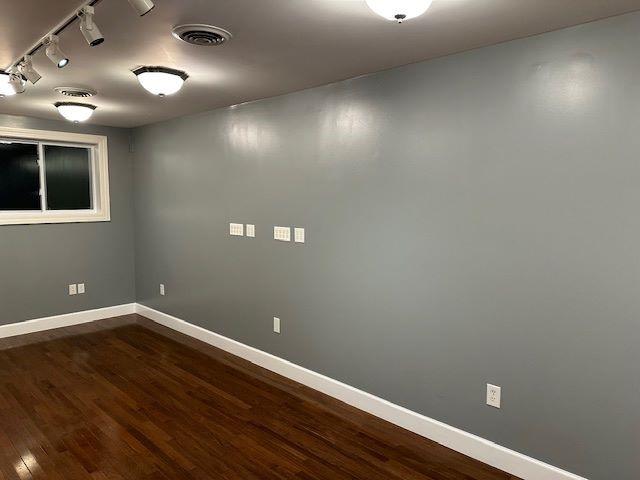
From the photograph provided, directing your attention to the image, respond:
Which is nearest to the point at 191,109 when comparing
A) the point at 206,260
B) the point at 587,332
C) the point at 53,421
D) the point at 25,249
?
the point at 206,260

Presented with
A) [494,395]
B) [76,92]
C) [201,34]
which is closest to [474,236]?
[494,395]

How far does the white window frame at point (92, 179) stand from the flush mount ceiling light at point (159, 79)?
104 inches

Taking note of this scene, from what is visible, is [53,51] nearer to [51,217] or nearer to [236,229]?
[236,229]

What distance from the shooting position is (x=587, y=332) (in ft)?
7.00

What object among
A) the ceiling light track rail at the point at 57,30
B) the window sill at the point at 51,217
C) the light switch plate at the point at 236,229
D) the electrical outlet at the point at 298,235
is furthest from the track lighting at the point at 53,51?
the window sill at the point at 51,217

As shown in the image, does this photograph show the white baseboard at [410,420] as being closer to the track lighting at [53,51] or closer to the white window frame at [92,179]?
the white window frame at [92,179]

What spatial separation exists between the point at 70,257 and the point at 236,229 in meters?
2.34

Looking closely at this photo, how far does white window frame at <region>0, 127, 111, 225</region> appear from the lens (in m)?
4.59

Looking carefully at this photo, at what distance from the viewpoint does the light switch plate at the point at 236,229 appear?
4008 mm

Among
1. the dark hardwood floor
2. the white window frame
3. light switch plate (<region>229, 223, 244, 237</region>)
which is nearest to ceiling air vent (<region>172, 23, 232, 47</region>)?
light switch plate (<region>229, 223, 244, 237</region>)

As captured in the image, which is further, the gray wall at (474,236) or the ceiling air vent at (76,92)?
the ceiling air vent at (76,92)

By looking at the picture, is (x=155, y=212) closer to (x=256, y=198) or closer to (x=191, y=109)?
(x=191, y=109)

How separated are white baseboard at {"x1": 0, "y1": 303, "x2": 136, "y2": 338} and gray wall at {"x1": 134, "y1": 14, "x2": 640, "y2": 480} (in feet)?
8.15

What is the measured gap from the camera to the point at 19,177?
4.76m
